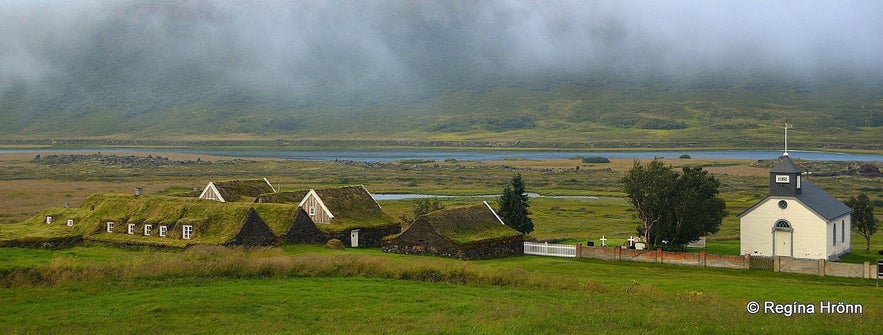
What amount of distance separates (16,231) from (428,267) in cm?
2422

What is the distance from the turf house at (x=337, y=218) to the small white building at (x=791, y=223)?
20.5m

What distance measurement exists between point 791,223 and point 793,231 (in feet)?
1.48

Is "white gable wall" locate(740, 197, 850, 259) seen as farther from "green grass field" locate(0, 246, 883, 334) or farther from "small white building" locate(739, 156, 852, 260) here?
"green grass field" locate(0, 246, 883, 334)

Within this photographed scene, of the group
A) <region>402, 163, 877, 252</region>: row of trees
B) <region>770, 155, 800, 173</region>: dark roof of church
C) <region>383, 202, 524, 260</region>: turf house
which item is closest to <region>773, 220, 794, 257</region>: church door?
<region>770, 155, 800, 173</region>: dark roof of church

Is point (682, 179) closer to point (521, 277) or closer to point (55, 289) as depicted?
point (521, 277)

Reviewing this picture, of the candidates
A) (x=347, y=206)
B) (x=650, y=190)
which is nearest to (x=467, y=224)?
(x=347, y=206)

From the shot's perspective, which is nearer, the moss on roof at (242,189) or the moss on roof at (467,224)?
the moss on roof at (467,224)

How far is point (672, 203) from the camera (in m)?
49.4

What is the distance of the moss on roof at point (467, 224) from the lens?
4578 centimetres

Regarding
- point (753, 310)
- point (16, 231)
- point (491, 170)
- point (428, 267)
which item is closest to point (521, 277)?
point (428, 267)

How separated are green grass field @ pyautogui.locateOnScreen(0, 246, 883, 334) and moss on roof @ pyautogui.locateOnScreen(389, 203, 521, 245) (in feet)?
35.6

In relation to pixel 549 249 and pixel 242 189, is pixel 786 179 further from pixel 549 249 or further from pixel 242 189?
pixel 242 189

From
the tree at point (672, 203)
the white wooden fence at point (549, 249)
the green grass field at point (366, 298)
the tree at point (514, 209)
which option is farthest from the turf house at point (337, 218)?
the tree at point (672, 203)

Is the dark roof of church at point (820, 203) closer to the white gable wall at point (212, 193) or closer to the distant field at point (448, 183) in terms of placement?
the distant field at point (448, 183)
